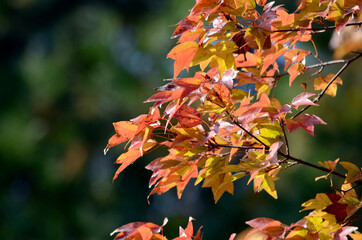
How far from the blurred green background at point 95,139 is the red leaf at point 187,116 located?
13.4 feet

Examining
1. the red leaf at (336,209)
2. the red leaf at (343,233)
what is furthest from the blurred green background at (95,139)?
the red leaf at (343,233)

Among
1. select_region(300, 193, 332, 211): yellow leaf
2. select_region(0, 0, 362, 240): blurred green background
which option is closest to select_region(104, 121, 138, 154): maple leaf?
select_region(300, 193, 332, 211): yellow leaf

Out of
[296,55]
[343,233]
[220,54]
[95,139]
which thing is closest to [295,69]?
[296,55]

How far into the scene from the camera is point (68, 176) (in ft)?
17.0

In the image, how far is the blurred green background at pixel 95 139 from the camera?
4.86 m

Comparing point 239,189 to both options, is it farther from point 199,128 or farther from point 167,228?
point 199,128

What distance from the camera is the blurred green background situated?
4.86m

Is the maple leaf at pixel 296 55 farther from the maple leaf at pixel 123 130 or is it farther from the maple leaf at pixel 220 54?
the maple leaf at pixel 123 130

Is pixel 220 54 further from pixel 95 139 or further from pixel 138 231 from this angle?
pixel 95 139

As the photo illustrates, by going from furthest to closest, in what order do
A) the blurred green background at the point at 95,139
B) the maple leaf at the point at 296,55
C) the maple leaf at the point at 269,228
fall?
1. the blurred green background at the point at 95,139
2. the maple leaf at the point at 296,55
3. the maple leaf at the point at 269,228

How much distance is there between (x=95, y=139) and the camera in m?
5.41

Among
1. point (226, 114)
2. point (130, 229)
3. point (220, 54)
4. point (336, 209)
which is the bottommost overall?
point (336, 209)

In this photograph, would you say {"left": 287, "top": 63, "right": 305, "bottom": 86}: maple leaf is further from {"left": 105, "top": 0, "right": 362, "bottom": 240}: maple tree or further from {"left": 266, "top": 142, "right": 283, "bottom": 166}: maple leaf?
{"left": 266, "top": 142, "right": 283, "bottom": 166}: maple leaf

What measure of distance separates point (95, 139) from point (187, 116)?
4.68 meters
